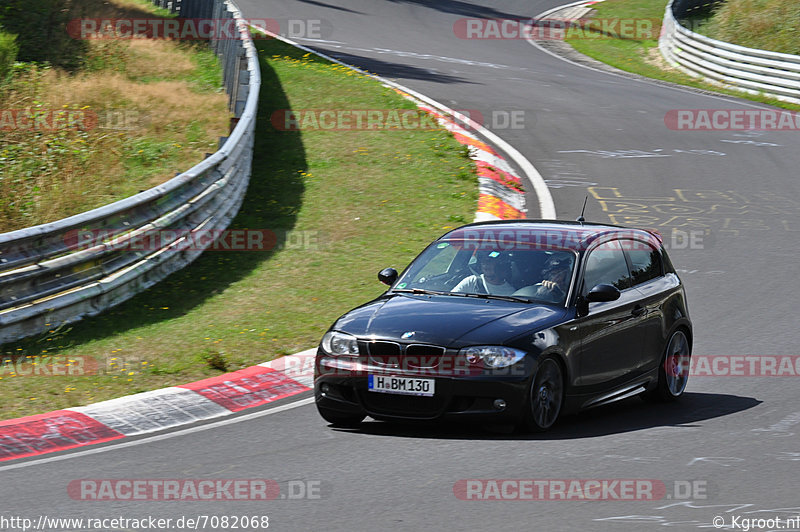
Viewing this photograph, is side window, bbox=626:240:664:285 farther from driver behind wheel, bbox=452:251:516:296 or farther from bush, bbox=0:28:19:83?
bush, bbox=0:28:19:83

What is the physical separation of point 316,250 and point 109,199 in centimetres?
368

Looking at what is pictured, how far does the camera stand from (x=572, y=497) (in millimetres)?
6438

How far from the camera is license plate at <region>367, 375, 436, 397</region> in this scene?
7785 millimetres

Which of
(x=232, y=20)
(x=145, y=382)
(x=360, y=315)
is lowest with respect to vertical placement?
(x=145, y=382)

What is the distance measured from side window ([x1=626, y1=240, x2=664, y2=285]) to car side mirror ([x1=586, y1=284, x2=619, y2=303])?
1040 mm

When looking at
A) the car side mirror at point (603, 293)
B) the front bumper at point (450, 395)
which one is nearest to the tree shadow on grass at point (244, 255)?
the front bumper at point (450, 395)

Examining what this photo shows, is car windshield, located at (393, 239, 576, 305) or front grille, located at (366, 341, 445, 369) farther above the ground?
car windshield, located at (393, 239, 576, 305)

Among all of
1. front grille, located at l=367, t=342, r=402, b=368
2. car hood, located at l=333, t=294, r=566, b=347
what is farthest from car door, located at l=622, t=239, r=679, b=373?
front grille, located at l=367, t=342, r=402, b=368

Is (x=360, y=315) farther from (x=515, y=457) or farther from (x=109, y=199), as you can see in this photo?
(x=109, y=199)

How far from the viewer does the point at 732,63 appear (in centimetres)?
2903

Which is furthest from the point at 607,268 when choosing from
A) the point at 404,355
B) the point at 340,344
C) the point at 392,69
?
the point at 392,69

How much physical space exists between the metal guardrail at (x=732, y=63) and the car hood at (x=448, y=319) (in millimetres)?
20402

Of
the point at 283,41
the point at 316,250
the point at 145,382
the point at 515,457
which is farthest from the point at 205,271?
the point at 283,41

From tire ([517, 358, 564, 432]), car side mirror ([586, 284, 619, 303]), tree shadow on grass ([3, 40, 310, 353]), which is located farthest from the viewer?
tree shadow on grass ([3, 40, 310, 353])
